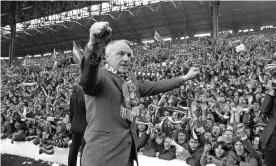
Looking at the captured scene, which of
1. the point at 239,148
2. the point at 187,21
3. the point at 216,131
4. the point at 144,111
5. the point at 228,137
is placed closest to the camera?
the point at 239,148

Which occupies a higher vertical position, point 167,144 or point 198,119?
point 198,119

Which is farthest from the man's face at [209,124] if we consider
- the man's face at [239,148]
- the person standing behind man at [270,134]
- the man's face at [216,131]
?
the person standing behind man at [270,134]

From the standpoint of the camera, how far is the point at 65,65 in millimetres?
16281

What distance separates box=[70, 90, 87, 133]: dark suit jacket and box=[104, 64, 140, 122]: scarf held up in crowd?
57.5 inches

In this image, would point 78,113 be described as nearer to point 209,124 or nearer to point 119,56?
point 119,56

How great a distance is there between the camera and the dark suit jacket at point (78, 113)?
2873 mm

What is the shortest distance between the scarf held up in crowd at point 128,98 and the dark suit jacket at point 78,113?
1.46 meters

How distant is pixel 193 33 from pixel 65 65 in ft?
42.1

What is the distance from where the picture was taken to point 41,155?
5.25 m

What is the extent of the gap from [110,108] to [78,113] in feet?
5.50

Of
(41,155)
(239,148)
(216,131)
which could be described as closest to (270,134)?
(239,148)

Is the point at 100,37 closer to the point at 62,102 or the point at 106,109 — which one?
the point at 106,109

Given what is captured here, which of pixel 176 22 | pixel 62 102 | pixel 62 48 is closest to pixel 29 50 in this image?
pixel 62 48

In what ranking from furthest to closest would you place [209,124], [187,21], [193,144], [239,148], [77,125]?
[187,21] < [209,124] < [193,144] < [239,148] < [77,125]
